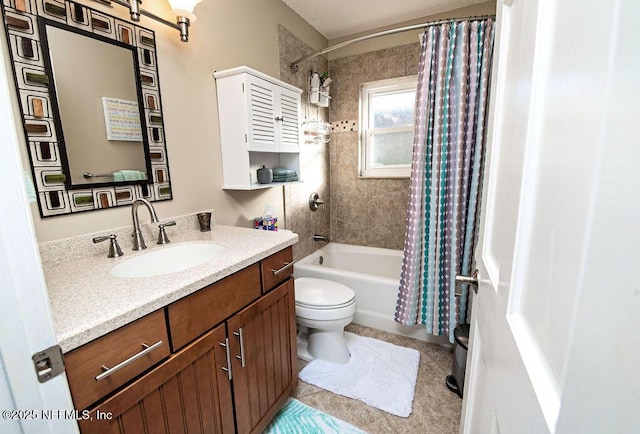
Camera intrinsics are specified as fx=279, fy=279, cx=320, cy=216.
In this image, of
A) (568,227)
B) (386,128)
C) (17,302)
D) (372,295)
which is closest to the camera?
(568,227)

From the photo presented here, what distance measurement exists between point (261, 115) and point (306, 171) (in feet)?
2.96

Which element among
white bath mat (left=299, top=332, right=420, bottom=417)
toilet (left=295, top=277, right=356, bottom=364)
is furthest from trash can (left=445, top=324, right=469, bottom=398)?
toilet (left=295, top=277, right=356, bottom=364)

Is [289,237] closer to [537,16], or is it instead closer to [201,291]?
[201,291]

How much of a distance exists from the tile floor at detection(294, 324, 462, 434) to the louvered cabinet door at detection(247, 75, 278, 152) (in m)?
1.44

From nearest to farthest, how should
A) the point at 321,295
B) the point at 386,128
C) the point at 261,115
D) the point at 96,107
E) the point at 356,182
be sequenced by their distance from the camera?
1. the point at 96,107
2. the point at 261,115
3. the point at 321,295
4. the point at 386,128
5. the point at 356,182

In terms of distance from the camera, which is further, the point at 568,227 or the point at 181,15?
the point at 181,15

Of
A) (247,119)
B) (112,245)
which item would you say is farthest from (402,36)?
(112,245)

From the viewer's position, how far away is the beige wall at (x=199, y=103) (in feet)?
4.15

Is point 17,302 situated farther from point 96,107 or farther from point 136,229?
point 96,107

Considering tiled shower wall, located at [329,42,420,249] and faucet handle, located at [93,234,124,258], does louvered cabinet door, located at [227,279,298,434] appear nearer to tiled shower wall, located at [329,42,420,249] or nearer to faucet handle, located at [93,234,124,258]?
faucet handle, located at [93,234,124,258]

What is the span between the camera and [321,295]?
1801 millimetres

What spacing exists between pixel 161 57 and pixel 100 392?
138cm

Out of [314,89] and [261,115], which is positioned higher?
[314,89]

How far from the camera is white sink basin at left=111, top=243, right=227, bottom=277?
3.72 feet
